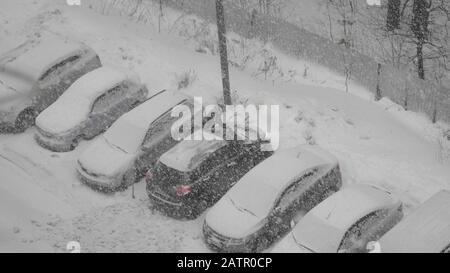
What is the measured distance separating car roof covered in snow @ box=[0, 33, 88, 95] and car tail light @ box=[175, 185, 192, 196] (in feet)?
20.2

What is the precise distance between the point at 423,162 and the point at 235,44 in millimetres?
8313

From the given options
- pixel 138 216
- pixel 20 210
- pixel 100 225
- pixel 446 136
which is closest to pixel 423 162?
pixel 446 136

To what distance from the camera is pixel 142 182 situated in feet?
44.5

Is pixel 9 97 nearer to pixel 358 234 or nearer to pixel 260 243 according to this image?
pixel 260 243

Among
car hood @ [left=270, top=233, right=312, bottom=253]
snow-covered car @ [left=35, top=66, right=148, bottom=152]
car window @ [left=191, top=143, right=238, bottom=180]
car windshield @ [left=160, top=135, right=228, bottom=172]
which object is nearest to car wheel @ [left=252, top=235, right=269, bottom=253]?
car hood @ [left=270, top=233, right=312, bottom=253]

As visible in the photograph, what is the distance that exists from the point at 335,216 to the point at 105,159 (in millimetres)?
5696

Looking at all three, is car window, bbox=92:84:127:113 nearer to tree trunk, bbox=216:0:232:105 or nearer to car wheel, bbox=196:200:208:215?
tree trunk, bbox=216:0:232:105

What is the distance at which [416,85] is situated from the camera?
19172 millimetres

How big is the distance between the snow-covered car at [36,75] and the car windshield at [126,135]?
2913 mm

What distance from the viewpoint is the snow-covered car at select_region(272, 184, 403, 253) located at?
10.5 meters

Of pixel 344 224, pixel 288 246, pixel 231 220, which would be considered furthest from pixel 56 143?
pixel 344 224

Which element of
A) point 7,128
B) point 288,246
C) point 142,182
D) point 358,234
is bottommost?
point 142,182

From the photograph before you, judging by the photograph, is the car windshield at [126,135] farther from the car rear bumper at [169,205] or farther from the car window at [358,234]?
the car window at [358,234]

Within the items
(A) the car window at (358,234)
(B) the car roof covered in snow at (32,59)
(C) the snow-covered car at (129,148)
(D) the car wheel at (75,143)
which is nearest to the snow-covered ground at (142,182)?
(D) the car wheel at (75,143)
